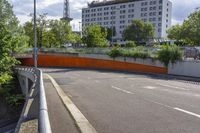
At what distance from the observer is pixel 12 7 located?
70438mm

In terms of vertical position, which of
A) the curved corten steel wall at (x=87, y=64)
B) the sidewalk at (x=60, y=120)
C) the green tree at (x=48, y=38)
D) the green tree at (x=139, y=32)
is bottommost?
the curved corten steel wall at (x=87, y=64)

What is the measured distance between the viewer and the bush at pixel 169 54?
1614 inches

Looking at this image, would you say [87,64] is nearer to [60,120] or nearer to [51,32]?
[51,32]

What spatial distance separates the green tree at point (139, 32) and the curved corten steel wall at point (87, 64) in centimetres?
7529

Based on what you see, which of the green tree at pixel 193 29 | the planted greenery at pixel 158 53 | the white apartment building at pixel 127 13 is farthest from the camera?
the white apartment building at pixel 127 13

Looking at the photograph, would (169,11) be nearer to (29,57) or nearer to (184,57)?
(29,57)

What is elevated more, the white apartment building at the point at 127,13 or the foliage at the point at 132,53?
the white apartment building at the point at 127,13

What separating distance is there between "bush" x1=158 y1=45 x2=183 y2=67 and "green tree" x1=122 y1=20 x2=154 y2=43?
313 ft

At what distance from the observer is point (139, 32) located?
13862 centimetres

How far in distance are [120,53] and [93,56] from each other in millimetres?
7892

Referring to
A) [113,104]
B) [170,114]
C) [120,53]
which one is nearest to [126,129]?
[170,114]

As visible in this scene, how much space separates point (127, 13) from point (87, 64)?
11489 centimetres

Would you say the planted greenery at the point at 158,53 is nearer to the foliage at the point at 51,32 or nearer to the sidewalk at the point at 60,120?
the sidewalk at the point at 60,120

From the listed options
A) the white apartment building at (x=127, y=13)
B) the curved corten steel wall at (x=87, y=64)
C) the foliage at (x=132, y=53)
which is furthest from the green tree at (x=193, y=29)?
the white apartment building at (x=127, y=13)
